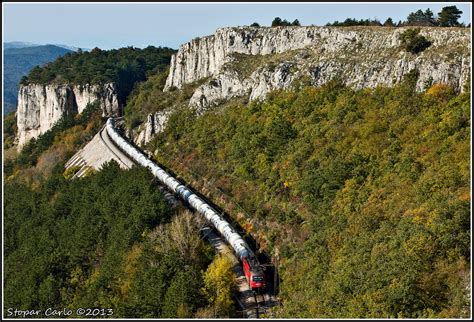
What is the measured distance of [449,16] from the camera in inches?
2680

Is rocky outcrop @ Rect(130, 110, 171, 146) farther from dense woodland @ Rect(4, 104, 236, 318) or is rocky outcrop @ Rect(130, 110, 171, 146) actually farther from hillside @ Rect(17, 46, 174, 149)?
hillside @ Rect(17, 46, 174, 149)

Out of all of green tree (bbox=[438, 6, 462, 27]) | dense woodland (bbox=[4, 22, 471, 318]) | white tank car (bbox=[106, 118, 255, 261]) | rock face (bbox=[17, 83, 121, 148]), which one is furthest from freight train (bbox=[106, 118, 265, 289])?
green tree (bbox=[438, 6, 462, 27])

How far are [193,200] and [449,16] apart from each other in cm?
4001

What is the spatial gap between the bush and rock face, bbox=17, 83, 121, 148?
74.3 meters

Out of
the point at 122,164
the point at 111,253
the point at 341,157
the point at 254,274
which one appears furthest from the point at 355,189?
the point at 122,164

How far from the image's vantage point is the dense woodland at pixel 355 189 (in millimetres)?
33031

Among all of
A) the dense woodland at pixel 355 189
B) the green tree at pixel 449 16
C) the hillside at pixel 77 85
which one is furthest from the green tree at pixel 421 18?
the hillside at pixel 77 85

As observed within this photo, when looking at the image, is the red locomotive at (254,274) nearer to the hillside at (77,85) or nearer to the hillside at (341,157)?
the hillside at (341,157)

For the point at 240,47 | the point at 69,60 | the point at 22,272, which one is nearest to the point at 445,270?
the point at 22,272

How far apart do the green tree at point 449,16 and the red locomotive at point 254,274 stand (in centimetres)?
4310

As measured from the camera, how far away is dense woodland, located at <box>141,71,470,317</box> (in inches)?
1300

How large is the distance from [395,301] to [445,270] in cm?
412

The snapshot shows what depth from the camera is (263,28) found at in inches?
3558

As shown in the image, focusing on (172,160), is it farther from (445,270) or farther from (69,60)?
(69,60)
